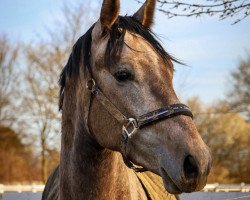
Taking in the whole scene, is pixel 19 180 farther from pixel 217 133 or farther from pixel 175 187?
pixel 175 187

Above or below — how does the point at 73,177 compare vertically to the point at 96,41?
below

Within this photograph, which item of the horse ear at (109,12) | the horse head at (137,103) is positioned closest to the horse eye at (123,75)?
the horse head at (137,103)

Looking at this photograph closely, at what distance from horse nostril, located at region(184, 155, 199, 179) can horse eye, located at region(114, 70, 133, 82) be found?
642 millimetres

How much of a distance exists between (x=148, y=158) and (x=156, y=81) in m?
0.44

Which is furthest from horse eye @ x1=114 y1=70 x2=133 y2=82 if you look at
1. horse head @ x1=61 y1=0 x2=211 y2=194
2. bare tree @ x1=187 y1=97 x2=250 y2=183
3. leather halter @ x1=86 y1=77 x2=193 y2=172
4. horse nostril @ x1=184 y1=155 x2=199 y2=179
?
bare tree @ x1=187 y1=97 x2=250 y2=183

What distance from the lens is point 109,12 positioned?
2791mm

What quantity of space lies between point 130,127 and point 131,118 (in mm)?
56

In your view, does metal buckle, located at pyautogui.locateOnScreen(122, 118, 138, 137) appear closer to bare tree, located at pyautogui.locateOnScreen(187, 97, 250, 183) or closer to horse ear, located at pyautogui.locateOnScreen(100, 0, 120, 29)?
horse ear, located at pyautogui.locateOnScreen(100, 0, 120, 29)

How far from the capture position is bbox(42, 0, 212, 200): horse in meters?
2.26

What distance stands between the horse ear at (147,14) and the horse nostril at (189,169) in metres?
1.28

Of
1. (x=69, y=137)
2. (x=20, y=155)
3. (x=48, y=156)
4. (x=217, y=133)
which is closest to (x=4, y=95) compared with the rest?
(x=20, y=155)

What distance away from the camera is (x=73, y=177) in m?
2.90

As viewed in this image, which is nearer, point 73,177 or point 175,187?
point 175,187

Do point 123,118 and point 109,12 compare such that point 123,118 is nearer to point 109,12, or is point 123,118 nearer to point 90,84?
point 90,84
